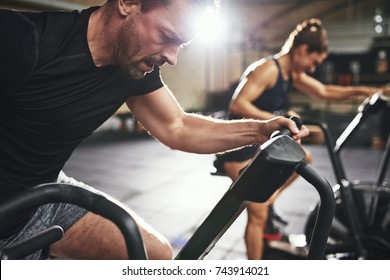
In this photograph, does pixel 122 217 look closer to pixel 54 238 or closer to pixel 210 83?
pixel 54 238

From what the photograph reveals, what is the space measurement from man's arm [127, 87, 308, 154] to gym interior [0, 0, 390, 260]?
0.11m

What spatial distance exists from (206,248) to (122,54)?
0.69m

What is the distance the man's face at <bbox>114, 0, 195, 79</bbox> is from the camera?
111cm

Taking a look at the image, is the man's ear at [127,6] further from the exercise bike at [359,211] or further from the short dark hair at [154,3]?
the exercise bike at [359,211]

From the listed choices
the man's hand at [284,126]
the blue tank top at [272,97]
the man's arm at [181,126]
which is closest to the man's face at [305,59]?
the blue tank top at [272,97]

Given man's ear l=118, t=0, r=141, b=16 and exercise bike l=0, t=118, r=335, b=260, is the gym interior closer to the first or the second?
man's ear l=118, t=0, r=141, b=16

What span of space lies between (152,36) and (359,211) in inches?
74.8

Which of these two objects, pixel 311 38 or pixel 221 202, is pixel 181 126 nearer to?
pixel 221 202

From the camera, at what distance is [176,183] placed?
14.8 ft

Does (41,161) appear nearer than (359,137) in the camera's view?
Yes

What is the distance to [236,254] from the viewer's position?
103 inches

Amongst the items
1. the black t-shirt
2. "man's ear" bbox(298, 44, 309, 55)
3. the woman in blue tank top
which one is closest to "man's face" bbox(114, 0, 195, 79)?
the black t-shirt

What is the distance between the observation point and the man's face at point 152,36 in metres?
1.11
